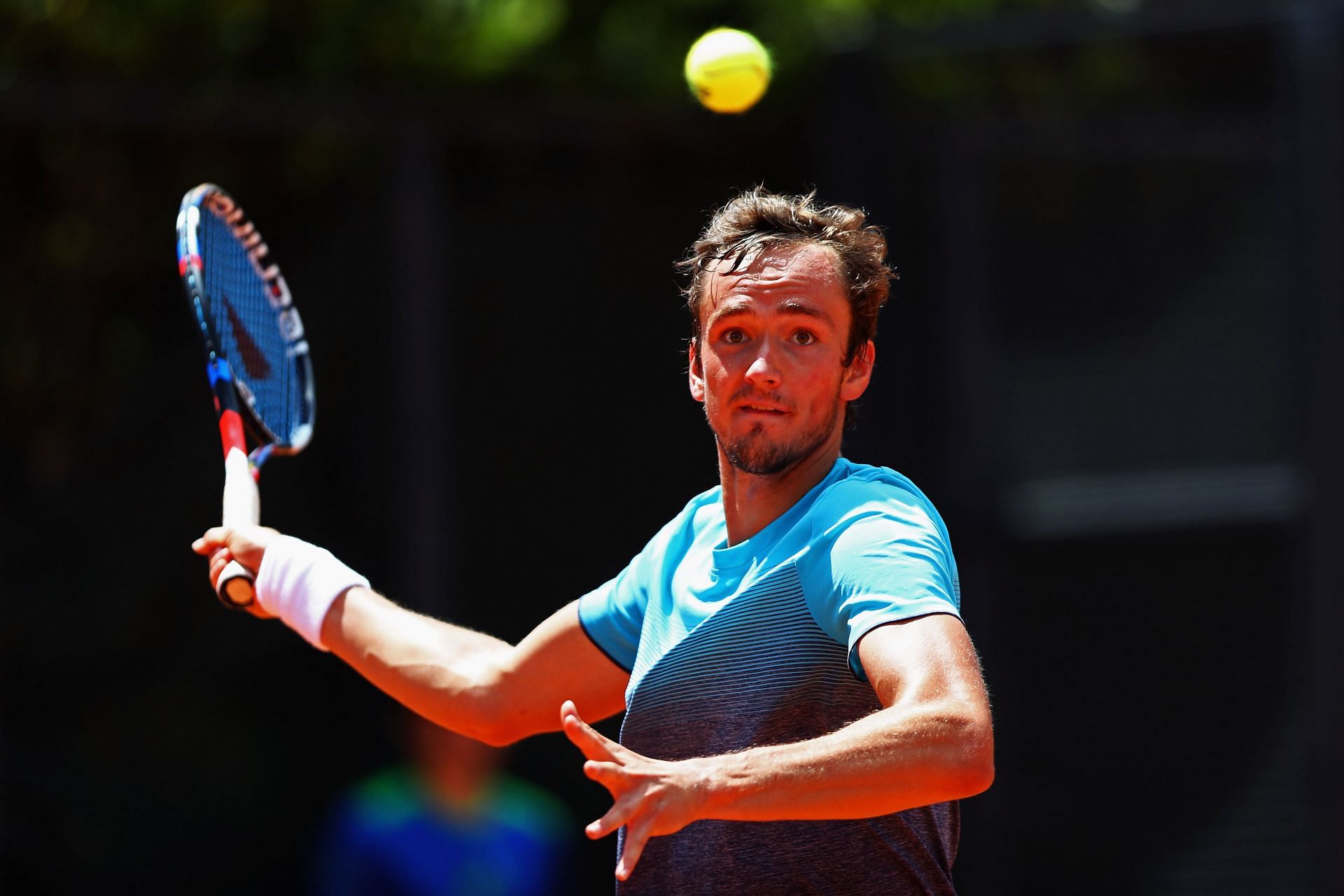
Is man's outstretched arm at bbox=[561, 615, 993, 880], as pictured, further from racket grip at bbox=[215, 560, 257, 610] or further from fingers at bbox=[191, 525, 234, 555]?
fingers at bbox=[191, 525, 234, 555]

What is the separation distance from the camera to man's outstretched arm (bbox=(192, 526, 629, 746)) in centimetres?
299

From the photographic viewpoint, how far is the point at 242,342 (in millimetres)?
3877

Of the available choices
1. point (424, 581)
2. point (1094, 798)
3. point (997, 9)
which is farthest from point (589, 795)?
point (997, 9)

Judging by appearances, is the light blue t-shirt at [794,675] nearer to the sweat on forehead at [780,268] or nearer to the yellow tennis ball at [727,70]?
the sweat on forehead at [780,268]

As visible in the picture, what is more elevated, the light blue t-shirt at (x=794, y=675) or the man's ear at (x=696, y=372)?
the man's ear at (x=696, y=372)

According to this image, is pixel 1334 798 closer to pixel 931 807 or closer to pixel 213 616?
pixel 213 616

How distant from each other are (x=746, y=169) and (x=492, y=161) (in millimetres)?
1067

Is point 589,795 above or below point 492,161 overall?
below

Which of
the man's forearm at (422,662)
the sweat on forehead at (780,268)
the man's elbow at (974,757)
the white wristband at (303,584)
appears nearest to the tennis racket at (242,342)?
the white wristband at (303,584)

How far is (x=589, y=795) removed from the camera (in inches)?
264

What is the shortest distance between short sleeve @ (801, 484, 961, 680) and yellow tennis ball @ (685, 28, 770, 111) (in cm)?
209

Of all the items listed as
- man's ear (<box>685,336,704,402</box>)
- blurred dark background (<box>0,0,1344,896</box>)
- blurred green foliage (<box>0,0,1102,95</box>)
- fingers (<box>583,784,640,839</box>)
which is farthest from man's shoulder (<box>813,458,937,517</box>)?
blurred green foliage (<box>0,0,1102,95</box>)

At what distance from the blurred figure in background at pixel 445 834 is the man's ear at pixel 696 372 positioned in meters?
3.23

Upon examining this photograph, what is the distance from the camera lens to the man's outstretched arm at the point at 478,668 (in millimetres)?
2994
